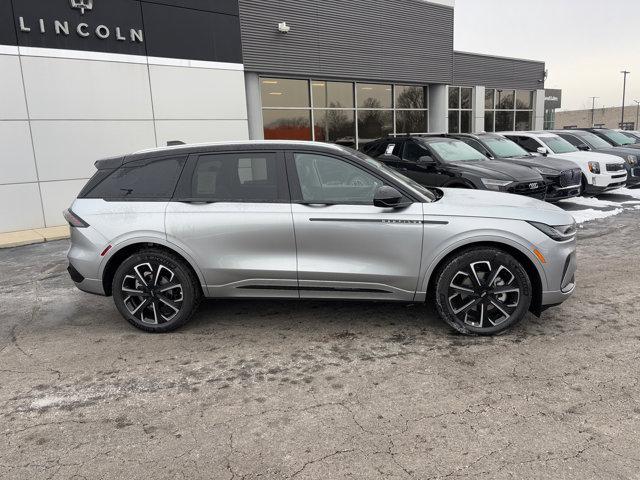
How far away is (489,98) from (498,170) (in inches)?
613

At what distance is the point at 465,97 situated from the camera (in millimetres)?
21172

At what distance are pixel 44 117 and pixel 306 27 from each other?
7975mm

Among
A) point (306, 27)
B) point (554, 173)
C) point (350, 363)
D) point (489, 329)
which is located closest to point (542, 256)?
point (489, 329)

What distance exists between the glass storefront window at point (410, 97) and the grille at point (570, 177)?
8.96m

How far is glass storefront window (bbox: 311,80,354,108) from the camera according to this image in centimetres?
1577

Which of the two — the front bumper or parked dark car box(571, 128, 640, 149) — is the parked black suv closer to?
the front bumper

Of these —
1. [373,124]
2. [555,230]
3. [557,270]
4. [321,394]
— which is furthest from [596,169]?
[321,394]

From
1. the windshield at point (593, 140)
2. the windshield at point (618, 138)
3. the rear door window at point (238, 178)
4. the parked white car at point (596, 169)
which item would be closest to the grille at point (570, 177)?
the parked white car at point (596, 169)

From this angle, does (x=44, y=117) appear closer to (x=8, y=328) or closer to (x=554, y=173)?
(x=8, y=328)

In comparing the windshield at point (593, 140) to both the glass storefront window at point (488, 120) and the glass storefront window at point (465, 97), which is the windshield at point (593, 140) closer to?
the glass storefront window at point (465, 97)

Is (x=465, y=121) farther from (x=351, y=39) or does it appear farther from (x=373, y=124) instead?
(x=351, y=39)

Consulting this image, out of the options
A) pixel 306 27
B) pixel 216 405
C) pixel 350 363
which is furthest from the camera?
pixel 306 27

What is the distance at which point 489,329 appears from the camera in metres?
4.27

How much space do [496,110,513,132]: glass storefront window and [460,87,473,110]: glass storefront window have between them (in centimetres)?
272
